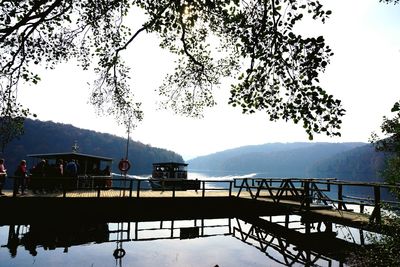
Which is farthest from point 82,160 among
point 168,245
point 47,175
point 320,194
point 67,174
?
point 320,194

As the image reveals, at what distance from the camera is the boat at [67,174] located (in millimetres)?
20300

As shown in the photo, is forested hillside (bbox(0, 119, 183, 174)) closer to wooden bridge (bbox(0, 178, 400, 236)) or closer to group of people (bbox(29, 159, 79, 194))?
group of people (bbox(29, 159, 79, 194))

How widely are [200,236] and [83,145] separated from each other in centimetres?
16309

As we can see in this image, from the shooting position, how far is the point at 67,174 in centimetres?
2172

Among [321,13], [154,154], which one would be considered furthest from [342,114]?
[154,154]

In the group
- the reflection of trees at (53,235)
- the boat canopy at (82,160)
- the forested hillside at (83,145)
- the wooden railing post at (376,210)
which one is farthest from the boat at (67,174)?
the forested hillside at (83,145)

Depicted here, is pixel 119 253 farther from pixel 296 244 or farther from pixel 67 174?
pixel 67 174

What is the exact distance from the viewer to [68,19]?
35.4ft

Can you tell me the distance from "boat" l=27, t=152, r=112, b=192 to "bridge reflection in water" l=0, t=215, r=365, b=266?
9.88 ft

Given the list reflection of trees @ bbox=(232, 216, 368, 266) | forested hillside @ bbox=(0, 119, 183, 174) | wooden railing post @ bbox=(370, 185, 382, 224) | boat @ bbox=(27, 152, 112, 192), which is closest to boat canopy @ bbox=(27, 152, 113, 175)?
boat @ bbox=(27, 152, 112, 192)

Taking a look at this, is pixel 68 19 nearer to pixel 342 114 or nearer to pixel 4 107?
pixel 4 107

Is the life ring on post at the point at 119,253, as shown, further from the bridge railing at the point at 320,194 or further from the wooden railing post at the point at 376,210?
the wooden railing post at the point at 376,210

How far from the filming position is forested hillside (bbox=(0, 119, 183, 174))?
146 m

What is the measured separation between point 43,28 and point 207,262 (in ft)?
34.0
